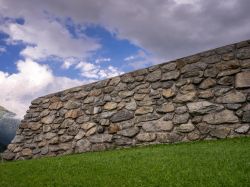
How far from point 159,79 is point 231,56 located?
151 cm

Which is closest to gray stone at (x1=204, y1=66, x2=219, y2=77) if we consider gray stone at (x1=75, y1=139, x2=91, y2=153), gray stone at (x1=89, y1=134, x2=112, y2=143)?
gray stone at (x1=89, y1=134, x2=112, y2=143)

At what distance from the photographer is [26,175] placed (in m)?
4.30

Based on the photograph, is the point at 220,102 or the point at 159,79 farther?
the point at 159,79

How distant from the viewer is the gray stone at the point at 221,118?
17.2 ft

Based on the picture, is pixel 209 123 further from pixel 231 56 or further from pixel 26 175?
pixel 26 175

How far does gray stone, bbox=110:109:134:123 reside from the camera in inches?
256

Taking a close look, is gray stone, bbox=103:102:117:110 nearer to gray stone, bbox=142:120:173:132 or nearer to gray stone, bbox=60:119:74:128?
gray stone, bbox=142:120:173:132

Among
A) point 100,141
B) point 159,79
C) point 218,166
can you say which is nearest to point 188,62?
point 159,79

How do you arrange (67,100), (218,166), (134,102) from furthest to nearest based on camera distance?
1. (67,100)
2. (134,102)
3. (218,166)

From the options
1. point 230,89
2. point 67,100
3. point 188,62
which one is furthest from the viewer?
point 67,100

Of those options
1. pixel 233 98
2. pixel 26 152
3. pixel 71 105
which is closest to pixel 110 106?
pixel 71 105

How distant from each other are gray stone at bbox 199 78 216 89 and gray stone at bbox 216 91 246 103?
32 cm

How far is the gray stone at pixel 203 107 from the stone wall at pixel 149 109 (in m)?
0.01

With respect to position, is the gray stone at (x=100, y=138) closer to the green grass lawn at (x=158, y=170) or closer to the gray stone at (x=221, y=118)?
the green grass lawn at (x=158, y=170)
